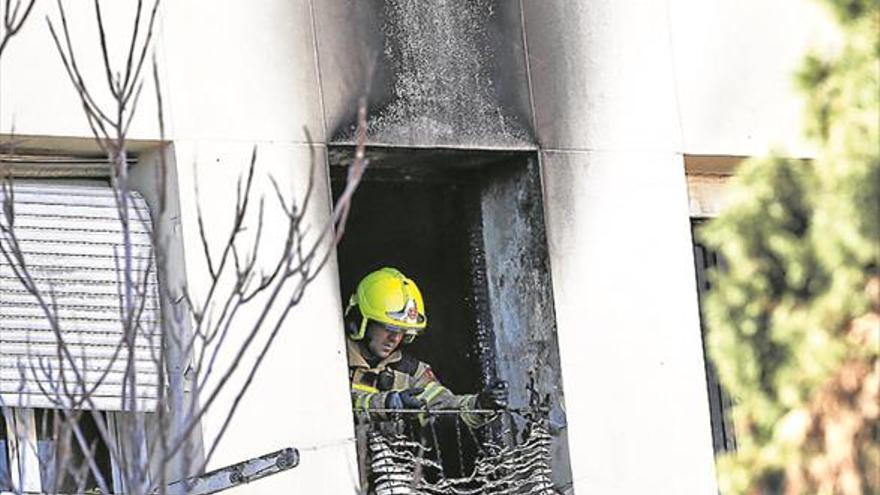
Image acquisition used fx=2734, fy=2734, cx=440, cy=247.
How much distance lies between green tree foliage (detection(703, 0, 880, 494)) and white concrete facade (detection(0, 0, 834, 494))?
5174 millimetres

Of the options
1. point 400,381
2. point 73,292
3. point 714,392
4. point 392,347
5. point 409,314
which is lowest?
point 714,392

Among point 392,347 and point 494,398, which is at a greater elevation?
point 392,347

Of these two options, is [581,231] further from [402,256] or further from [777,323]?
[777,323]

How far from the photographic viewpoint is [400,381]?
13.7 meters

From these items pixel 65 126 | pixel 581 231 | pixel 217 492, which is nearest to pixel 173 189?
pixel 65 126

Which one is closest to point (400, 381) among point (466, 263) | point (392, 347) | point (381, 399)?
point (392, 347)

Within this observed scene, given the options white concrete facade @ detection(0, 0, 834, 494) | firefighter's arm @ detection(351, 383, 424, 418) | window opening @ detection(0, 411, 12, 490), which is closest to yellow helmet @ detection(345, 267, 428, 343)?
firefighter's arm @ detection(351, 383, 424, 418)

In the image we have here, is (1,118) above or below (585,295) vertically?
above

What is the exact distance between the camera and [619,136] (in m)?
14.0

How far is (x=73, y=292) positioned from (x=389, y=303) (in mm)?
2072

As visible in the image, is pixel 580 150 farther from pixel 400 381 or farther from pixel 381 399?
pixel 381 399

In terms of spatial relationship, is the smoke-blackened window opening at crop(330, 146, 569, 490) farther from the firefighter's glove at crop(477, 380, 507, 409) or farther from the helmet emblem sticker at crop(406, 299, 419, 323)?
the helmet emblem sticker at crop(406, 299, 419, 323)

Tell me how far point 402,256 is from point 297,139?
7.36 feet

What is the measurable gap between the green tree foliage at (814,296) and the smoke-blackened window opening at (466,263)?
587 centimetres
